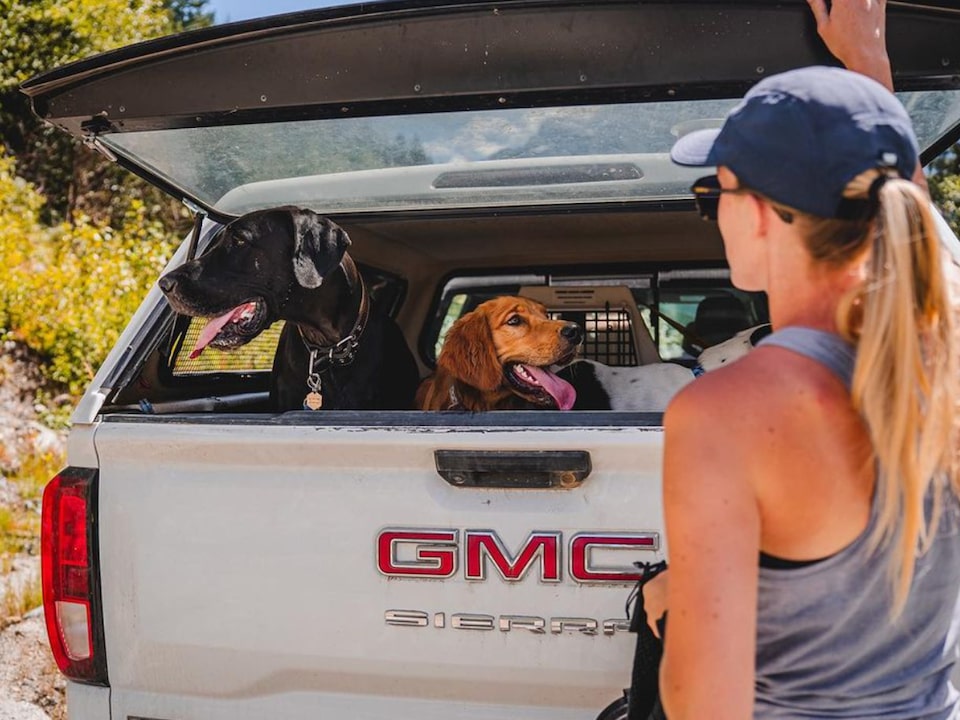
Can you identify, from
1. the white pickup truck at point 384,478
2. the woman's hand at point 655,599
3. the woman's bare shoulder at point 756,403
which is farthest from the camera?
the white pickup truck at point 384,478

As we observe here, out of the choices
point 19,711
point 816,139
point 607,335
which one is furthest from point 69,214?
point 816,139

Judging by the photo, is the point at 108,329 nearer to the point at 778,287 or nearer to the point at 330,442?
the point at 330,442

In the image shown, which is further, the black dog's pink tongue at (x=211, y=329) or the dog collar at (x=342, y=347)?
the dog collar at (x=342, y=347)

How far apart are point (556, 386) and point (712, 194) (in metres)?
2.36

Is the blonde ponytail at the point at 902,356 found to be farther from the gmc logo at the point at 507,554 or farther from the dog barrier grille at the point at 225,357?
the dog barrier grille at the point at 225,357

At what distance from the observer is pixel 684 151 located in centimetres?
140

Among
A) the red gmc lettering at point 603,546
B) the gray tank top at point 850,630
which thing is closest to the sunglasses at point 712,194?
the gray tank top at point 850,630

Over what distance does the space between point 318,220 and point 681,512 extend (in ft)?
9.12

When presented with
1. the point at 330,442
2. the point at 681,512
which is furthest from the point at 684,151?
the point at 330,442

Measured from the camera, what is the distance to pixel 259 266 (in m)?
3.66

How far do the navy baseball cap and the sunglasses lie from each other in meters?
0.02

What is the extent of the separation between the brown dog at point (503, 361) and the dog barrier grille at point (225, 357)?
838 millimetres

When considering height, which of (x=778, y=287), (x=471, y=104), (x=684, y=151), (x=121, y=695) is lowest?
(x=121, y=695)

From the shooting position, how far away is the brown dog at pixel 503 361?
3.66 meters
